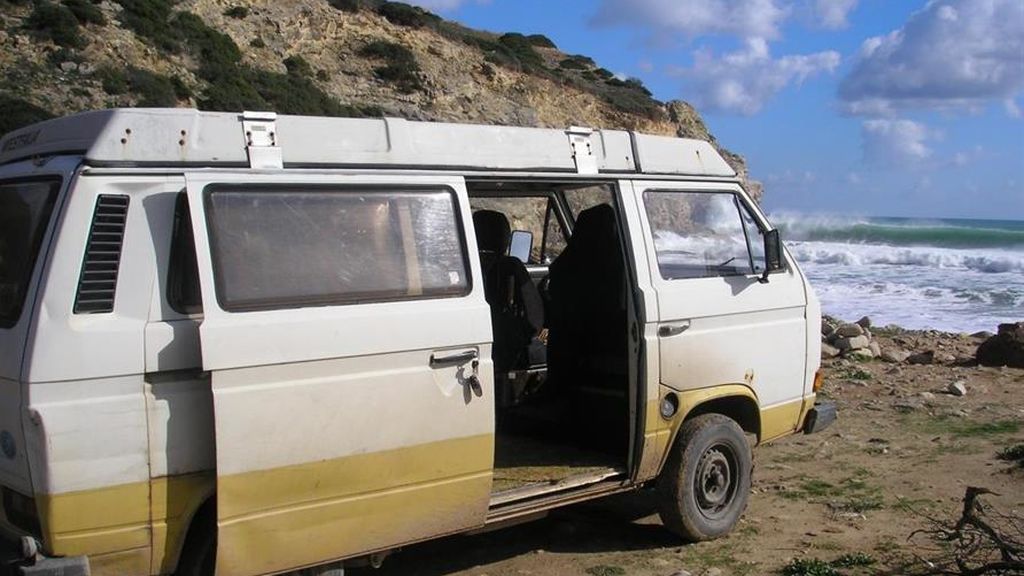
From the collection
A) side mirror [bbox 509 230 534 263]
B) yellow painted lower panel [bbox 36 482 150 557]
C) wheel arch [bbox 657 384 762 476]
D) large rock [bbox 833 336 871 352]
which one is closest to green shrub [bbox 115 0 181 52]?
large rock [bbox 833 336 871 352]

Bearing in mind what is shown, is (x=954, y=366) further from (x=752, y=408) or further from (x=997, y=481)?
(x=752, y=408)

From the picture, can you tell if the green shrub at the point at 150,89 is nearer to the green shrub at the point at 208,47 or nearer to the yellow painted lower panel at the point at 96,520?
the green shrub at the point at 208,47

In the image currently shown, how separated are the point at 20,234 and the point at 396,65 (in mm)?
32584

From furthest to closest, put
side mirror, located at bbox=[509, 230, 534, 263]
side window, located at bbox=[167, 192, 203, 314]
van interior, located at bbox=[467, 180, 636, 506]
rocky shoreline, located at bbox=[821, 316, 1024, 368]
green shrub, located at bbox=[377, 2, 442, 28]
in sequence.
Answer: green shrub, located at bbox=[377, 2, 442, 28] < rocky shoreline, located at bbox=[821, 316, 1024, 368] < side mirror, located at bbox=[509, 230, 534, 263] < van interior, located at bbox=[467, 180, 636, 506] < side window, located at bbox=[167, 192, 203, 314]

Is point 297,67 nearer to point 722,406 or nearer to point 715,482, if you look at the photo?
point 722,406

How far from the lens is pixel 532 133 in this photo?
5383 mm

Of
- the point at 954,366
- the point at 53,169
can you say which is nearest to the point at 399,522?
the point at 53,169

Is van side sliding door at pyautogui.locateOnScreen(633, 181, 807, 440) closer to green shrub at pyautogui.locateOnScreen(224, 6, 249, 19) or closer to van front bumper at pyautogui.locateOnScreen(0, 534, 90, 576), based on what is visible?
van front bumper at pyautogui.locateOnScreen(0, 534, 90, 576)

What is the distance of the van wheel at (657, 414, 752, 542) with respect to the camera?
586 centimetres

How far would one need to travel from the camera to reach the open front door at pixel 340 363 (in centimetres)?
400

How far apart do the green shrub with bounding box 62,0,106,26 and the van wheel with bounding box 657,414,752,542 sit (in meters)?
26.5

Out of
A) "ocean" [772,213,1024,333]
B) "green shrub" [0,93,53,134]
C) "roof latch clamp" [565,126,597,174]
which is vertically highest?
"green shrub" [0,93,53,134]

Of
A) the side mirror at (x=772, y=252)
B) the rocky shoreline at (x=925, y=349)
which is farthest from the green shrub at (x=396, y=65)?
the side mirror at (x=772, y=252)

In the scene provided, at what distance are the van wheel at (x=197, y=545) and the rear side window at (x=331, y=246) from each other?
35.4 inches
